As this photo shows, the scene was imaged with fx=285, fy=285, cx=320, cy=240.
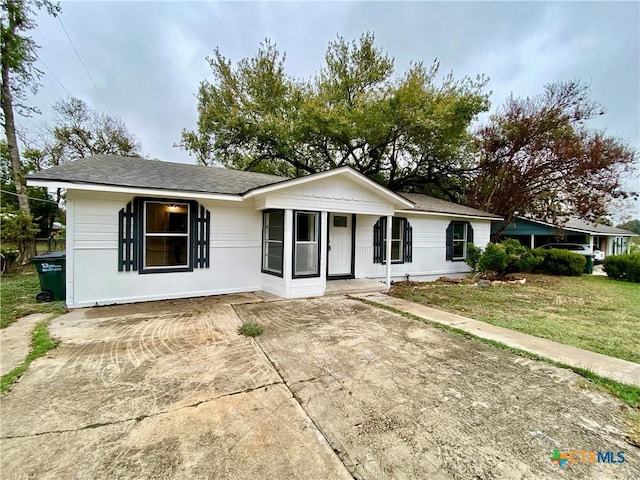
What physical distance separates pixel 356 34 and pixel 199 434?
63.0ft

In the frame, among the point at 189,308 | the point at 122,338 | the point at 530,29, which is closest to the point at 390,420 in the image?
the point at 122,338

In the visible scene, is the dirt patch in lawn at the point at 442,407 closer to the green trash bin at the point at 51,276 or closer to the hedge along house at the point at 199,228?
the hedge along house at the point at 199,228

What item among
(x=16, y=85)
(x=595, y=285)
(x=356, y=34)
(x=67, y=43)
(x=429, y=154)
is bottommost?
(x=595, y=285)

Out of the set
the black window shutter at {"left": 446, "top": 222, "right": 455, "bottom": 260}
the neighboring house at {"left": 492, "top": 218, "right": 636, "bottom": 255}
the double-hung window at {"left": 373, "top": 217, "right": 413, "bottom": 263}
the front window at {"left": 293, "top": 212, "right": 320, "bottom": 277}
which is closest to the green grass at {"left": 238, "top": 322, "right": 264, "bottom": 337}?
the front window at {"left": 293, "top": 212, "right": 320, "bottom": 277}

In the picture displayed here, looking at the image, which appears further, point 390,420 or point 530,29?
point 530,29

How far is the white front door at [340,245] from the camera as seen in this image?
29.8 ft

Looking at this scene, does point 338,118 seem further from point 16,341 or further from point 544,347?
point 16,341

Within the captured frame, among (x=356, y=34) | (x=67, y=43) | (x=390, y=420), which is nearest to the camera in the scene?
(x=390, y=420)

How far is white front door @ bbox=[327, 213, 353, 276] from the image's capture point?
9094 millimetres

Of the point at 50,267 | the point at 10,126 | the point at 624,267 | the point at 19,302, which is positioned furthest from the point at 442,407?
the point at 10,126

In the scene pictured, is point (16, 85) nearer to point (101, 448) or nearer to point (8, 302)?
point (8, 302)

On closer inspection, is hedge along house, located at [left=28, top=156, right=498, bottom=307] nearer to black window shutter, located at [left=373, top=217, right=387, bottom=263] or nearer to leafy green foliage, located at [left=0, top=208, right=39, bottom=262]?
black window shutter, located at [left=373, top=217, right=387, bottom=263]

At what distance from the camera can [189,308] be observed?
6.04 m

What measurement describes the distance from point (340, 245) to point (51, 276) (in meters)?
7.28
